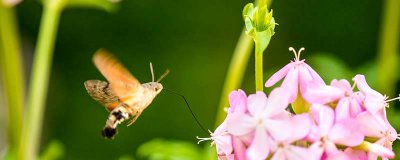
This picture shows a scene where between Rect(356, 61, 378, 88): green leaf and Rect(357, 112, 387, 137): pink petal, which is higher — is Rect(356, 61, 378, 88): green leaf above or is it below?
above

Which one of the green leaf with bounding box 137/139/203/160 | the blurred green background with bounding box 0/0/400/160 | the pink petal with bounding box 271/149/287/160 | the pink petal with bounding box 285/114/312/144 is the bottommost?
the pink petal with bounding box 271/149/287/160

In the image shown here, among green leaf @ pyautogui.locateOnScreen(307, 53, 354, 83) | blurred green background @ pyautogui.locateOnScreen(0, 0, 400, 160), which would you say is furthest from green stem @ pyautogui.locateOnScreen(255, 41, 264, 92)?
blurred green background @ pyautogui.locateOnScreen(0, 0, 400, 160)

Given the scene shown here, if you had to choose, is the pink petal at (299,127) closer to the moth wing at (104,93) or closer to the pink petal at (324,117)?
the pink petal at (324,117)

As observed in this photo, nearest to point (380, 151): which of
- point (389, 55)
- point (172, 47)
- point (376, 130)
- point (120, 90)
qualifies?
point (376, 130)

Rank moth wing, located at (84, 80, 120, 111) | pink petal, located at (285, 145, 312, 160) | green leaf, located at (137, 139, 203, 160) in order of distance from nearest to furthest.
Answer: pink petal, located at (285, 145, 312, 160) → moth wing, located at (84, 80, 120, 111) → green leaf, located at (137, 139, 203, 160)

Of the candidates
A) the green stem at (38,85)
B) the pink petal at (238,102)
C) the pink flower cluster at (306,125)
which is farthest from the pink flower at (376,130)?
the green stem at (38,85)

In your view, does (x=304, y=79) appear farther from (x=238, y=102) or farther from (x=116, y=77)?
(x=116, y=77)

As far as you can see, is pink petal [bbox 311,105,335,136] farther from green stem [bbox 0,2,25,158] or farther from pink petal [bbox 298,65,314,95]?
green stem [bbox 0,2,25,158]

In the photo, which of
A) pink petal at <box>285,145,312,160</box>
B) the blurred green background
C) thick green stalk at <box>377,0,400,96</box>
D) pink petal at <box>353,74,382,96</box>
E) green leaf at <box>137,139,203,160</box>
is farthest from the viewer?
the blurred green background
